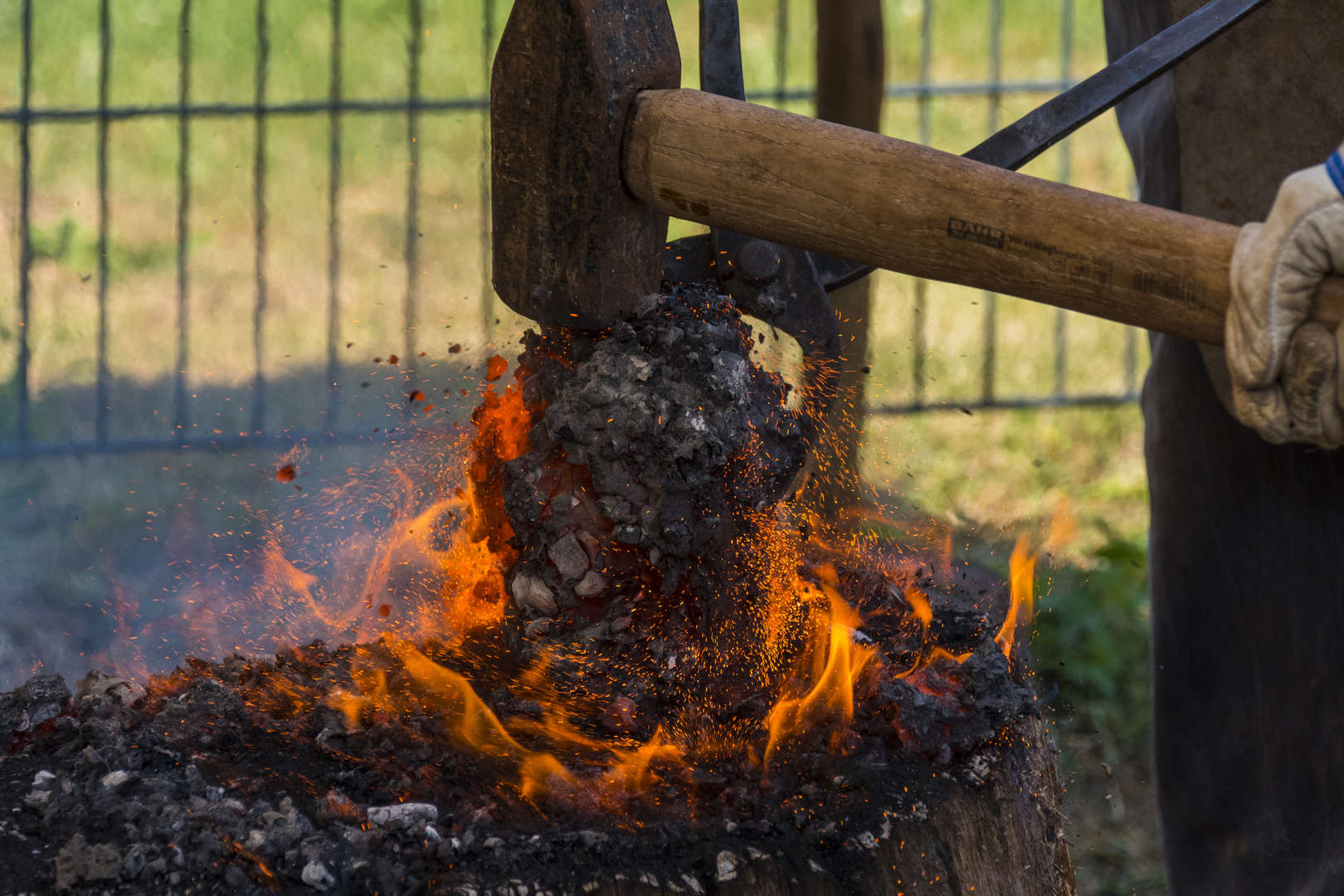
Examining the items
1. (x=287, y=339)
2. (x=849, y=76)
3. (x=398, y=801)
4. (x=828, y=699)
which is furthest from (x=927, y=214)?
(x=287, y=339)

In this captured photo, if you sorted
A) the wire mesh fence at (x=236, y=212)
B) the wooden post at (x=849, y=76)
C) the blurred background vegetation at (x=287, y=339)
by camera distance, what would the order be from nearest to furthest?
the blurred background vegetation at (x=287, y=339), the wooden post at (x=849, y=76), the wire mesh fence at (x=236, y=212)

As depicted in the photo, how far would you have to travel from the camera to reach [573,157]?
1411 mm

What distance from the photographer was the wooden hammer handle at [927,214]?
3.75ft

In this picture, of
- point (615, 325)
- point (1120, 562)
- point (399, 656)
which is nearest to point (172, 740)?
point (399, 656)

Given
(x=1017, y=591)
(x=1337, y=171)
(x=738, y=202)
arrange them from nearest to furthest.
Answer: (x=1337, y=171) < (x=738, y=202) < (x=1017, y=591)

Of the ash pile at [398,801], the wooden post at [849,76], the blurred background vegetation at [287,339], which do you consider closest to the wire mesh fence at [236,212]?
the blurred background vegetation at [287,339]

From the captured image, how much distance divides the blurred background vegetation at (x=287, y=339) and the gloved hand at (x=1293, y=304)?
157 centimetres

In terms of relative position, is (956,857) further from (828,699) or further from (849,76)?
(849,76)

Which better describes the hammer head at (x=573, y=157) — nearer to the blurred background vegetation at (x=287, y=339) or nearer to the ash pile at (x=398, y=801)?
the ash pile at (x=398, y=801)

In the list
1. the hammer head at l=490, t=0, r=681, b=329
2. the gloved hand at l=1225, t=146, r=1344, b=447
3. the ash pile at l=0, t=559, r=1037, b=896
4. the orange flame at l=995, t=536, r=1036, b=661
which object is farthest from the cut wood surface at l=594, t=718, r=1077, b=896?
the hammer head at l=490, t=0, r=681, b=329

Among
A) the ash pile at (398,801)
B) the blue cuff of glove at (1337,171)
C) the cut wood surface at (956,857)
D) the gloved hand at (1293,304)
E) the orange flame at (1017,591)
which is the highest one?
the blue cuff of glove at (1337,171)

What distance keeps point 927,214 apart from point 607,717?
0.84m

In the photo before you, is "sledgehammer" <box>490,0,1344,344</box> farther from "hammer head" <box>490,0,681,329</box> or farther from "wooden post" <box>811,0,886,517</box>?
"wooden post" <box>811,0,886,517</box>

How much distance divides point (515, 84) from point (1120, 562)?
132 inches
